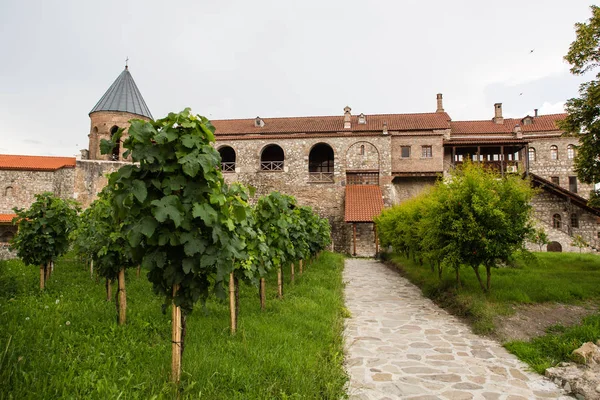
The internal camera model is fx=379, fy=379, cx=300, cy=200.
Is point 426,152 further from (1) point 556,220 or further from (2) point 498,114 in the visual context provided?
(2) point 498,114

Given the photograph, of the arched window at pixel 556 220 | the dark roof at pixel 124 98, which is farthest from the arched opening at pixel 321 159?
the arched window at pixel 556 220

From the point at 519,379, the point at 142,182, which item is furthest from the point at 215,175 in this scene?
the point at 519,379

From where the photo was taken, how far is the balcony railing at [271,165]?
1074 inches

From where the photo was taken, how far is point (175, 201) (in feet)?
9.86

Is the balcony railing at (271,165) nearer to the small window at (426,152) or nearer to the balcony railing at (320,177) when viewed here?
the balcony railing at (320,177)

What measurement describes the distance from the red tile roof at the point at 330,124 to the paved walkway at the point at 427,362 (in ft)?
68.8

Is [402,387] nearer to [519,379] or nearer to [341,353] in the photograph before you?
[341,353]

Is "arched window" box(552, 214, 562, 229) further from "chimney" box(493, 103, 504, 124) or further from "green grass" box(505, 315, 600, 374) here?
"green grass" box(505, 315, 600, 374)

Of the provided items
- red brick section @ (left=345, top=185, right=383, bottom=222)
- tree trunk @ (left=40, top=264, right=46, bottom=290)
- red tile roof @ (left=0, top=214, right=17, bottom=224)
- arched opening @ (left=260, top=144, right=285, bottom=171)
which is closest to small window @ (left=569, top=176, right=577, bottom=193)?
red brick section @ (left=345, top=185, right=383, bottom=222)

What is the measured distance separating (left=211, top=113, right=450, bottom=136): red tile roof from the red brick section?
4330 millimetres

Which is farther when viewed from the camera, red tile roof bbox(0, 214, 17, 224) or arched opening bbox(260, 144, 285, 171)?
arched opening bbox(260, 144, 285, 171)

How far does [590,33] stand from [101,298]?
41.9 ft

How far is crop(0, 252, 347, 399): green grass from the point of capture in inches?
130

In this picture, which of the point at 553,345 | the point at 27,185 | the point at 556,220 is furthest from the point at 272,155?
the point at 553,345
